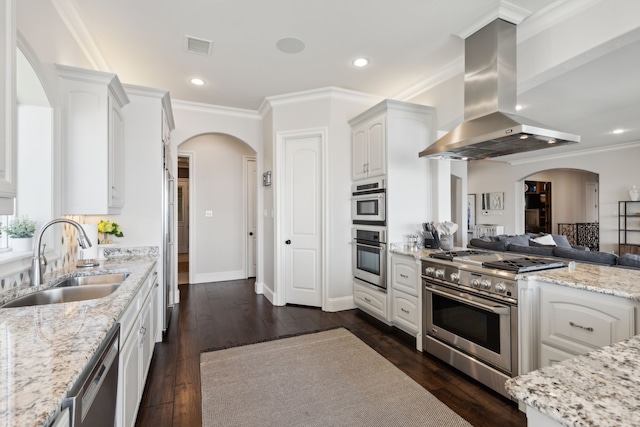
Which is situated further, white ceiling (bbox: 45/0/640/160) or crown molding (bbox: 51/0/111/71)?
white ceiling (bbox: 45/0/640/160)

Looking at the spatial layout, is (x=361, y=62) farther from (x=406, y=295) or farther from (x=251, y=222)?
(x=251, y=222)

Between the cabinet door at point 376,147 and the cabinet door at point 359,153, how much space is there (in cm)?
8

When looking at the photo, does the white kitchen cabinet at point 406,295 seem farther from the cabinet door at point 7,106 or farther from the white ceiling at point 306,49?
the cabinet door at point 7,106

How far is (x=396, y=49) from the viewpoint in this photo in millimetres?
2949

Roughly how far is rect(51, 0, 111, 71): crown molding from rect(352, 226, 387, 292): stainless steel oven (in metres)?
3.25

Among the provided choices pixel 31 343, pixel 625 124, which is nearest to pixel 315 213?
pixel 31 343

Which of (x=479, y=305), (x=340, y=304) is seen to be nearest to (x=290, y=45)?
(x=479, y=305)

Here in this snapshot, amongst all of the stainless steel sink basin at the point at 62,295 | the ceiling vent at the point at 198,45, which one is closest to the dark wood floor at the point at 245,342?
the stainless steel sink basin at the point at 62,295

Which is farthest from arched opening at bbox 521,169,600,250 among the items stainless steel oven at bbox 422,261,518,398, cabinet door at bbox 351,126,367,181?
stainless steel oven at bbox 422,261,518,398

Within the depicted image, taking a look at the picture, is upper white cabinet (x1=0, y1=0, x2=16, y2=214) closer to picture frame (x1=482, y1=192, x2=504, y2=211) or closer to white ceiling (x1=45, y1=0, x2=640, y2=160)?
white ceiling (x1=45, y1=0, x2=640, y2=160)

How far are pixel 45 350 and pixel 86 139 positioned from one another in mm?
1883

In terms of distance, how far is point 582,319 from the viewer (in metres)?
1.74

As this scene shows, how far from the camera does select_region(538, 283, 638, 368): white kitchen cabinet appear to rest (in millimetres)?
1595

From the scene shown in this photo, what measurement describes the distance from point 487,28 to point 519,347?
239 centimetres
